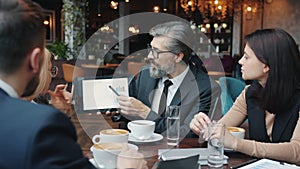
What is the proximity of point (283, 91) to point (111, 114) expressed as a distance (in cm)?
93

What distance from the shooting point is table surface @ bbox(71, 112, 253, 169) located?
4.78 feet

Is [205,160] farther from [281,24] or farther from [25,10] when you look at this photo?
[281,24]

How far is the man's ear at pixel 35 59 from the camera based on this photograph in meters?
0.80

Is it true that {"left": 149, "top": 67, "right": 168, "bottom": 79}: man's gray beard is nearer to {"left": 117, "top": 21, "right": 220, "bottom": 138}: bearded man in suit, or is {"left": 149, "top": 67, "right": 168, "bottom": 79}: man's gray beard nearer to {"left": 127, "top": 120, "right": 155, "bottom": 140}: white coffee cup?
{"left": 117, "top": 21, "right": 220, "bottom": 138}: bearded man in suit

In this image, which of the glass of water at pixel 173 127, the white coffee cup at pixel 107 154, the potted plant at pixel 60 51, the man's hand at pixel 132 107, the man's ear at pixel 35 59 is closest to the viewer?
the man's ear at pixel 35 59

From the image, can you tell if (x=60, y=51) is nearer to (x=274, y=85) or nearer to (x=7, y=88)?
(x=274, y=85)

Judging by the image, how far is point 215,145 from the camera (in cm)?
147

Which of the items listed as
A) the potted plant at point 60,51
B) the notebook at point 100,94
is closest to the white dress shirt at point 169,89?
the notebook at point 100,94

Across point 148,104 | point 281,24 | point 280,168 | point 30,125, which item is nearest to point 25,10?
point 30,125

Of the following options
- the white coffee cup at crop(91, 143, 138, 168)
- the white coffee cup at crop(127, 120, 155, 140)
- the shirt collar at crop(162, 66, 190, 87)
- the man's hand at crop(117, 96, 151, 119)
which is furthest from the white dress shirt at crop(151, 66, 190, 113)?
the white coffee cup at crop(91, 143, 138, 168)

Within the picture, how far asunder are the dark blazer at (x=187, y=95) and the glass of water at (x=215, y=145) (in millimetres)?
372

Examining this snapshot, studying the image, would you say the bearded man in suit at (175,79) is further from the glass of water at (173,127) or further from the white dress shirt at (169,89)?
the glass of water at (173,127)

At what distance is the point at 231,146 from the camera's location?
1524 mm

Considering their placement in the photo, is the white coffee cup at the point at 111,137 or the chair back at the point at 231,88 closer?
the white coffee cup at the point at 111,137
